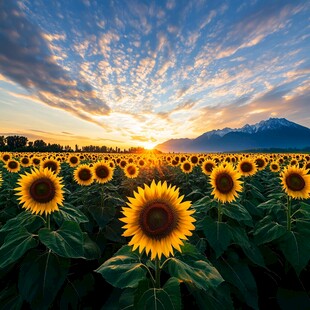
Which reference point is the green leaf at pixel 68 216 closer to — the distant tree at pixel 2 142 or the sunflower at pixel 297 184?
the sunflower at pixel 297 184

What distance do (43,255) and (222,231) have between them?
2531 millimetres

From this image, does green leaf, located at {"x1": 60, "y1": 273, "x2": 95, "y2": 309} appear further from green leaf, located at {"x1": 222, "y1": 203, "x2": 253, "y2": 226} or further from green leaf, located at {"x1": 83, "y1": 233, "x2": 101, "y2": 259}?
green leaf, located at {"x1": 222, "y1": 203, "x2": 253, "y2": 226}

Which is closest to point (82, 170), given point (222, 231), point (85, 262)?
point (85, 262)

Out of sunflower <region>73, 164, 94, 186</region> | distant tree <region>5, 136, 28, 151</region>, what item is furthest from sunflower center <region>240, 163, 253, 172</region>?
distant tree <region>5, 136, 28, 151</region>

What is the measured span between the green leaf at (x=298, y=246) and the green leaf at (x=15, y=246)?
11.3ft

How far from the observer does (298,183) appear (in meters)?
4.98

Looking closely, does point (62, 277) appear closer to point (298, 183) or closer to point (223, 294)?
point (223, 294)

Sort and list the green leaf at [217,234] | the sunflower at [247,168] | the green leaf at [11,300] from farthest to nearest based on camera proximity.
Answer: the sunflower at [247,168]
the green leaf at [217,234]
the green leaf at [11,300]

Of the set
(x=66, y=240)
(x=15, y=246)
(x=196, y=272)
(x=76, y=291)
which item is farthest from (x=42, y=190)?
(x=196, y=272)

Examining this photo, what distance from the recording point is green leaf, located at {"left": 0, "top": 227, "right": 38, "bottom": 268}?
2705mm

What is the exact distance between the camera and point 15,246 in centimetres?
290

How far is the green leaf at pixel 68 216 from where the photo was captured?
146 inches

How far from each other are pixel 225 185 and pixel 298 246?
1544mm

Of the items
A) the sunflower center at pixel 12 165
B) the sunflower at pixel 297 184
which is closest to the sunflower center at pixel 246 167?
the sunflower at pixel 297 184
